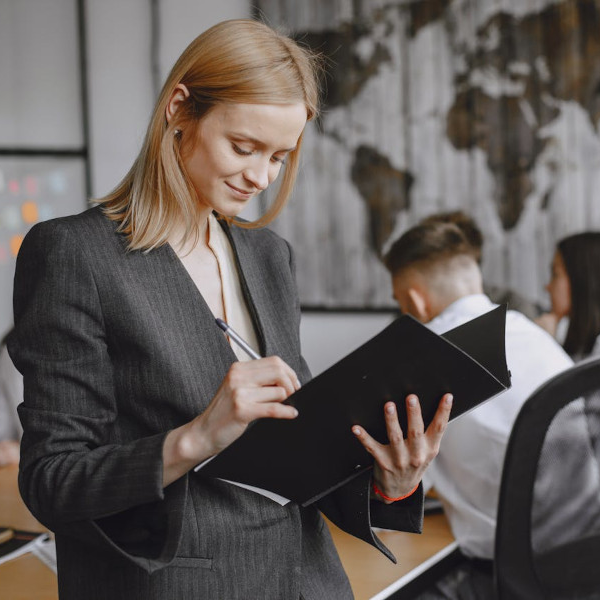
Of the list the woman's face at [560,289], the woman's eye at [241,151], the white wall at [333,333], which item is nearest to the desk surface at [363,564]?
the woman's eye at [241,151]

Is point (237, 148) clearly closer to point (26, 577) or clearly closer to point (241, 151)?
point (241, 151)

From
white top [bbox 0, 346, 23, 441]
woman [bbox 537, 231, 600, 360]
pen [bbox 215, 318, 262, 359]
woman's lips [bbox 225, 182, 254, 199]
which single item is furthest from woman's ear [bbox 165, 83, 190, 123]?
woman [bbox 537, 231, 600, 360]

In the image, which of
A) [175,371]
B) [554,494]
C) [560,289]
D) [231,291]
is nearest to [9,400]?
[231,291]

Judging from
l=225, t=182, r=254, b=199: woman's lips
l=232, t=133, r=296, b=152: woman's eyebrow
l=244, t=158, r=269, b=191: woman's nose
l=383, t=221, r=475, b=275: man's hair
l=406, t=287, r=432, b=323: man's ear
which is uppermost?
l=232, t=133, r=296, b=152: woman's eyebrow

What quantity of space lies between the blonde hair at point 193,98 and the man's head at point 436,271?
1.21 metres

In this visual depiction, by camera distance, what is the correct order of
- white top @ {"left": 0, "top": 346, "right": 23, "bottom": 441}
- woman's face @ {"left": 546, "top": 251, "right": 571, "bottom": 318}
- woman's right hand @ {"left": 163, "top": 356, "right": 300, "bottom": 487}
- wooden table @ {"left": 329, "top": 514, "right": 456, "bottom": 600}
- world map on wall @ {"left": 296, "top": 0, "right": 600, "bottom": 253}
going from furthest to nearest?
world map on wall @ {"left": 296, "top": 0, "right": 600, "bottom": 253} → woman's face @ {"left": 546, "top": 251, "right": 571, "bottom": 318} → white top @ {"left": 0, "top": 346, "right": 23, "bottom": 441} → wooden table @ {"left": 329, "top": 514, "right": 456, "bottom": 600} → woman's right hand @ {"left": 163, "top": 356, "right": 300, "bottom": 487}

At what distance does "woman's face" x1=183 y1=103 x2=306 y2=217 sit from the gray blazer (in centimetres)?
11

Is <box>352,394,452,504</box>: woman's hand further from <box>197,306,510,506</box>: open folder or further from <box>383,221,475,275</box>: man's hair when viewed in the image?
<box>383,221,475,275</box>: man's hair

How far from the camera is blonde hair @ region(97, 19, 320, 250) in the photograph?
100 centimetres

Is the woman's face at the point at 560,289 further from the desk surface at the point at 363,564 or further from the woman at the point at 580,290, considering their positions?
the desk surface at the point at 363,564

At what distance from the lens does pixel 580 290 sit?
3.11m

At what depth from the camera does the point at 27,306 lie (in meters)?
0.95

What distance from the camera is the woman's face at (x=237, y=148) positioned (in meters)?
1.01

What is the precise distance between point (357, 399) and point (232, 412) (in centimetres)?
16
